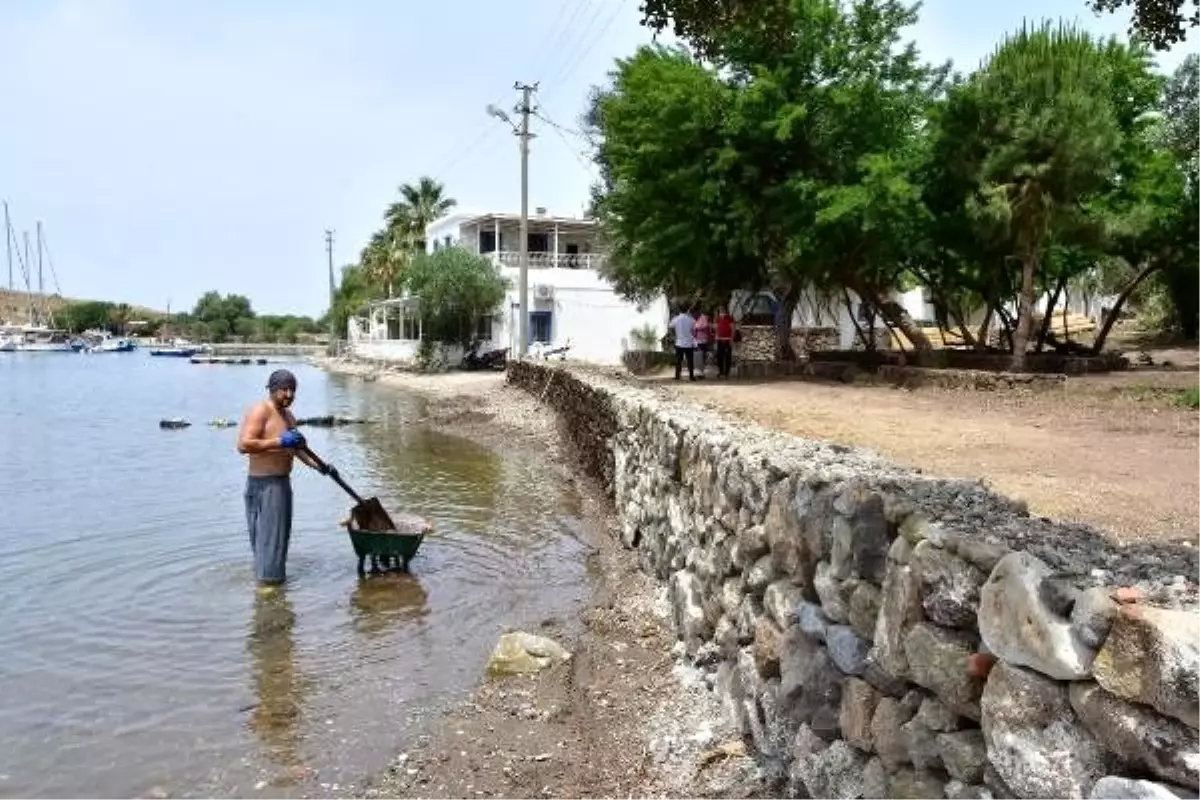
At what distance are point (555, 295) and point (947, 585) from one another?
146ft

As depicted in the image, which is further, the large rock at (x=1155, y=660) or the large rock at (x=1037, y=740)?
the large rock at (x=1037, y=740)

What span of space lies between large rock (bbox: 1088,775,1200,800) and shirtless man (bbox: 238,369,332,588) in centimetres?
851

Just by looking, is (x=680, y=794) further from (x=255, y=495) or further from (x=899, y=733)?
(x=255, y=495)

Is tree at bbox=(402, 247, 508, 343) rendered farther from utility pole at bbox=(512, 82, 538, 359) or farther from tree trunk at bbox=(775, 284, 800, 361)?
tree trunk at bbox=(775, 284, 800, 361)

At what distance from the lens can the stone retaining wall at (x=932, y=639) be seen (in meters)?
2.65

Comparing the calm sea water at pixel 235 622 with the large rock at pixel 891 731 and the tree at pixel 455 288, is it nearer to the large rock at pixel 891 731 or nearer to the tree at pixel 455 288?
the large rock at pixel 891 731

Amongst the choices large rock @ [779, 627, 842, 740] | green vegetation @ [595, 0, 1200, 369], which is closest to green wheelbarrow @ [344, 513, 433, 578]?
large rock @ [779, 627, 842, 740]

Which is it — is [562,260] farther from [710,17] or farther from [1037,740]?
[1037,740]

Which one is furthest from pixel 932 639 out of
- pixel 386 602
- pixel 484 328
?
pixel 484 328

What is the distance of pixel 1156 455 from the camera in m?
9.68

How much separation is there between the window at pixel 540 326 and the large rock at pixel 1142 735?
149 ft

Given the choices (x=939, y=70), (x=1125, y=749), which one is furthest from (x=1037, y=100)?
(x=1125, y=749)

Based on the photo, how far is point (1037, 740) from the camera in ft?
9.71

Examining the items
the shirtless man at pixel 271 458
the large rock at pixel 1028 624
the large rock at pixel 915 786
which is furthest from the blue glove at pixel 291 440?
the large rock at pixel 1028 624
